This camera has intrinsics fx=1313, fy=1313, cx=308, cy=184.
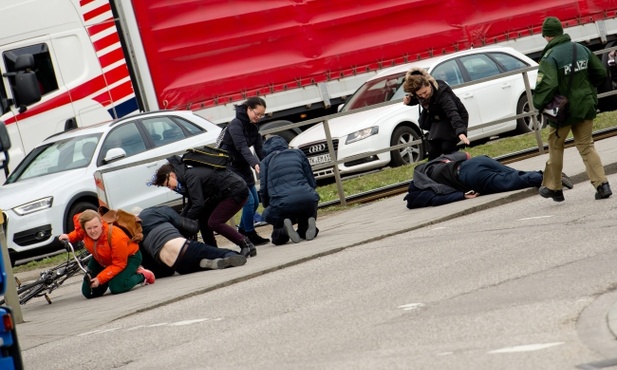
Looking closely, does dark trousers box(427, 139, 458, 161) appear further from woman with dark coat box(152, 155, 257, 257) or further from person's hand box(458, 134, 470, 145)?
woman with dark coat box(152, 155, 257, 257)

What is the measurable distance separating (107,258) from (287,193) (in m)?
2.38

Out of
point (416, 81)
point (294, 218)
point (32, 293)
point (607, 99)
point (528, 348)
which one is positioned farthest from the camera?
point (607, 99)

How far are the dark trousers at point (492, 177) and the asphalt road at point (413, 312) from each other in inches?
66.1

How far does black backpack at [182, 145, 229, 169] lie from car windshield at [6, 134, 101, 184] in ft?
14.6

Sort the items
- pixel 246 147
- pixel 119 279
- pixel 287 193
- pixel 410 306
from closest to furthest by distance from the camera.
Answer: pixel 410 306, pixel 119 279, pixel 287 193, pixel 246 147

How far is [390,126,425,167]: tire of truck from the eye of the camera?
63.5 ft

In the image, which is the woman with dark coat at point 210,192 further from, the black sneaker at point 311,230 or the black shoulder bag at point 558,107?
the black shoulder bag at point 558,107

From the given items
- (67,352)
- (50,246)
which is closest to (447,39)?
(50,246)

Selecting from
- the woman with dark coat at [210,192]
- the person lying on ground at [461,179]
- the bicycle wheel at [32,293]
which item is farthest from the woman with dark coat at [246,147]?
the bicycle wheel at [32,293]

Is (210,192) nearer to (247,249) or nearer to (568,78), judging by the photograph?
(247,249)

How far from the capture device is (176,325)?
32.6 feet

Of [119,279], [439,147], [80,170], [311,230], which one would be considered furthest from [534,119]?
[119,279]

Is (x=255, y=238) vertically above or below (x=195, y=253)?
below

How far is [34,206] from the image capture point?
17.1m
